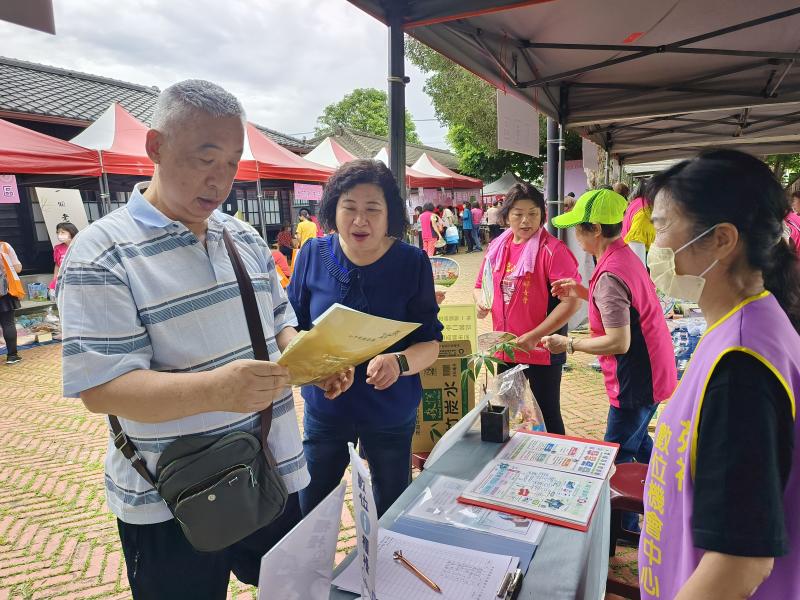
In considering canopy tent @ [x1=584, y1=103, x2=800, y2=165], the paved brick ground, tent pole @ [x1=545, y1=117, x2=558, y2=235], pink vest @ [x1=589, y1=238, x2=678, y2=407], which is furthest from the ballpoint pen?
canopy tent @ [x1=584, y1=103, x2=800, y2=165]

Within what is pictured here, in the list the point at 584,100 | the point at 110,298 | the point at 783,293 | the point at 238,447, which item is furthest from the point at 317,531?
the point at 584,100

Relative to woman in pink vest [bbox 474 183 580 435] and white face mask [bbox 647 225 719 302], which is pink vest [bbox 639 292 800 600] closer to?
white face mask [bbox 647 225 719 302]

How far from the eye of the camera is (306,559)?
1001 mm

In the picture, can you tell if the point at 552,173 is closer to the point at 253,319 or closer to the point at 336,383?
the point at 336,383

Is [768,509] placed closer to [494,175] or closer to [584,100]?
[584,100]

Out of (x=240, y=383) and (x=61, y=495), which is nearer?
(x=240, y=383)

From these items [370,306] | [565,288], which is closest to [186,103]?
[370,306]

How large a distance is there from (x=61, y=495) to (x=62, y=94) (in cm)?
1209

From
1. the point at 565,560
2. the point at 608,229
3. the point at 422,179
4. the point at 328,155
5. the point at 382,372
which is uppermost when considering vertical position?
the point at 328,155

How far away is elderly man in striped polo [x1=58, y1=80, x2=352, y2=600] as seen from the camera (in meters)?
1.08

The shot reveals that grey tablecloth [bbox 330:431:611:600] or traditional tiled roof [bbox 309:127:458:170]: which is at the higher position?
traditional tiled roof [bbox 309:127:458:170]

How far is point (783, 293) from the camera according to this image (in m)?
1.04

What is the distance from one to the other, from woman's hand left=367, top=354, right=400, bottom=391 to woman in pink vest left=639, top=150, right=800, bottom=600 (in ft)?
2.89

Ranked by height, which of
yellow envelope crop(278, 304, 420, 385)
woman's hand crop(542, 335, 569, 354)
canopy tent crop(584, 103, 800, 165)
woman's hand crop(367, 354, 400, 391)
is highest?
canopy tent crop(584, 103, 800, 165)
